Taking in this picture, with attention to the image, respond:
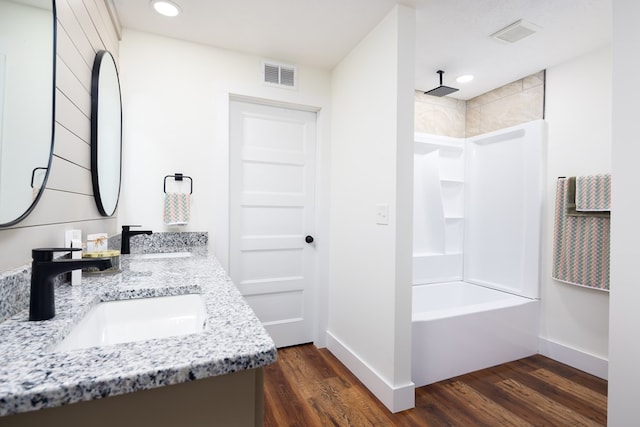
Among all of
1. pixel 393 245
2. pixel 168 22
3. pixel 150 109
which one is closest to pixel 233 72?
pixel 168 22

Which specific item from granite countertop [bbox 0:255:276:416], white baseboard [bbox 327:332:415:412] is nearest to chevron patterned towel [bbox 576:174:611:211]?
white baseboard [bbox 327:332:415:412]

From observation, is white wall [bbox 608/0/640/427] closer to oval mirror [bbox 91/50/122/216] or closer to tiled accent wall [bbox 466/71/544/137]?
tiled accent wall [bbox 466/71/544/137]

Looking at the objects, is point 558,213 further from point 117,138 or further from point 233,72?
point 117,138

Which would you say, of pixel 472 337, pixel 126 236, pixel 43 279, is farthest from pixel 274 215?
pixel 43 279

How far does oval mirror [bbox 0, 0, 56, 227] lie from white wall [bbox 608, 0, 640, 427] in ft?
6.44

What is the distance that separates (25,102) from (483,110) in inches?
135

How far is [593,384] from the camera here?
83.0 inches

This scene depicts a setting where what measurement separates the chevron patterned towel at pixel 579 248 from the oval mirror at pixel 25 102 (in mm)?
3048

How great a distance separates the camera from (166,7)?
1.86 meters

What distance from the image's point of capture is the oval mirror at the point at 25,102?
799mm

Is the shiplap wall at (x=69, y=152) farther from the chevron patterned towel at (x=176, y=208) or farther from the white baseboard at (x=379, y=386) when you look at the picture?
the white baseboard at (x=379, y=386)

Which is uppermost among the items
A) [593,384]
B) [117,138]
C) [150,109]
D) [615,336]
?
[150,109]

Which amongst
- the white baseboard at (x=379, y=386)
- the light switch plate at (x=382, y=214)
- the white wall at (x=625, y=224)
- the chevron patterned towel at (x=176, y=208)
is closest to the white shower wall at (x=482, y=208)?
the white baseboard at (x=379, y=386)

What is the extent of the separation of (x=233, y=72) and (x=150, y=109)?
661 millimetres
